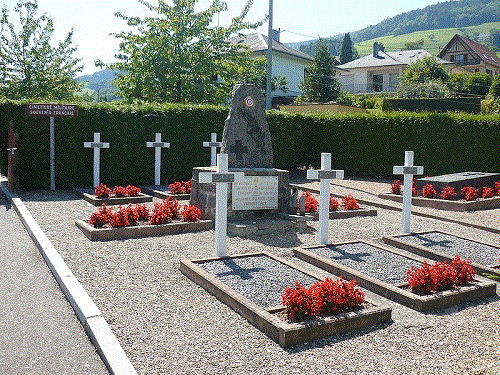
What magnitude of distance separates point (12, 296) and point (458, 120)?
16.4 m

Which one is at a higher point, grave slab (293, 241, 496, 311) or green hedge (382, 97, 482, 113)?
green hedge (382, 97, 482, 113)

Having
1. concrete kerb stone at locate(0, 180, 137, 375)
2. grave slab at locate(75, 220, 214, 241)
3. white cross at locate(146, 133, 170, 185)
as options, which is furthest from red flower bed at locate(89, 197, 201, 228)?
white cross at locate(146, 133, 170, 185)

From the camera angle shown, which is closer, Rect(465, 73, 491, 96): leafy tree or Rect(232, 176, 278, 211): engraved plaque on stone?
Rect(232, 176, 278, 211): engraved plaque on stone

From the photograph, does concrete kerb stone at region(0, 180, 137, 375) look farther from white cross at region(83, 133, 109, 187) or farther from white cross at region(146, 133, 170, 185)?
white cross at region(146, 133, 170, 185)

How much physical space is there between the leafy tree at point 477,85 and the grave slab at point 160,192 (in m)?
47.8

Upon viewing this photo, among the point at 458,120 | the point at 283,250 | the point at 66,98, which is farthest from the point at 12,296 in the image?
the point at 66,98

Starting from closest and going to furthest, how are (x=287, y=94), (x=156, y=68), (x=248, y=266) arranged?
(x=248, y=266)
(x=156, y=68)
(x=287, y=94)

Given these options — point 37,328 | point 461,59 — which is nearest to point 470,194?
point 37,328

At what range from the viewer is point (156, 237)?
891 centimetres

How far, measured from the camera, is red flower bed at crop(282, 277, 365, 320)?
485 cm

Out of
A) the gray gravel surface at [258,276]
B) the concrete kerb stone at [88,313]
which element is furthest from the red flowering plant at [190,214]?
the gray gravel surface at [258,276]

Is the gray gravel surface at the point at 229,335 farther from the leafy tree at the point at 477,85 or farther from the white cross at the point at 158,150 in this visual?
the leafy tree at the point at 477,85

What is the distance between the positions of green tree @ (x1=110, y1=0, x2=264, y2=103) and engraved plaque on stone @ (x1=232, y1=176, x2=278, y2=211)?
553 inches

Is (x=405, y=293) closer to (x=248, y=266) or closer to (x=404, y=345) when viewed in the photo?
(x=404, y=345)
